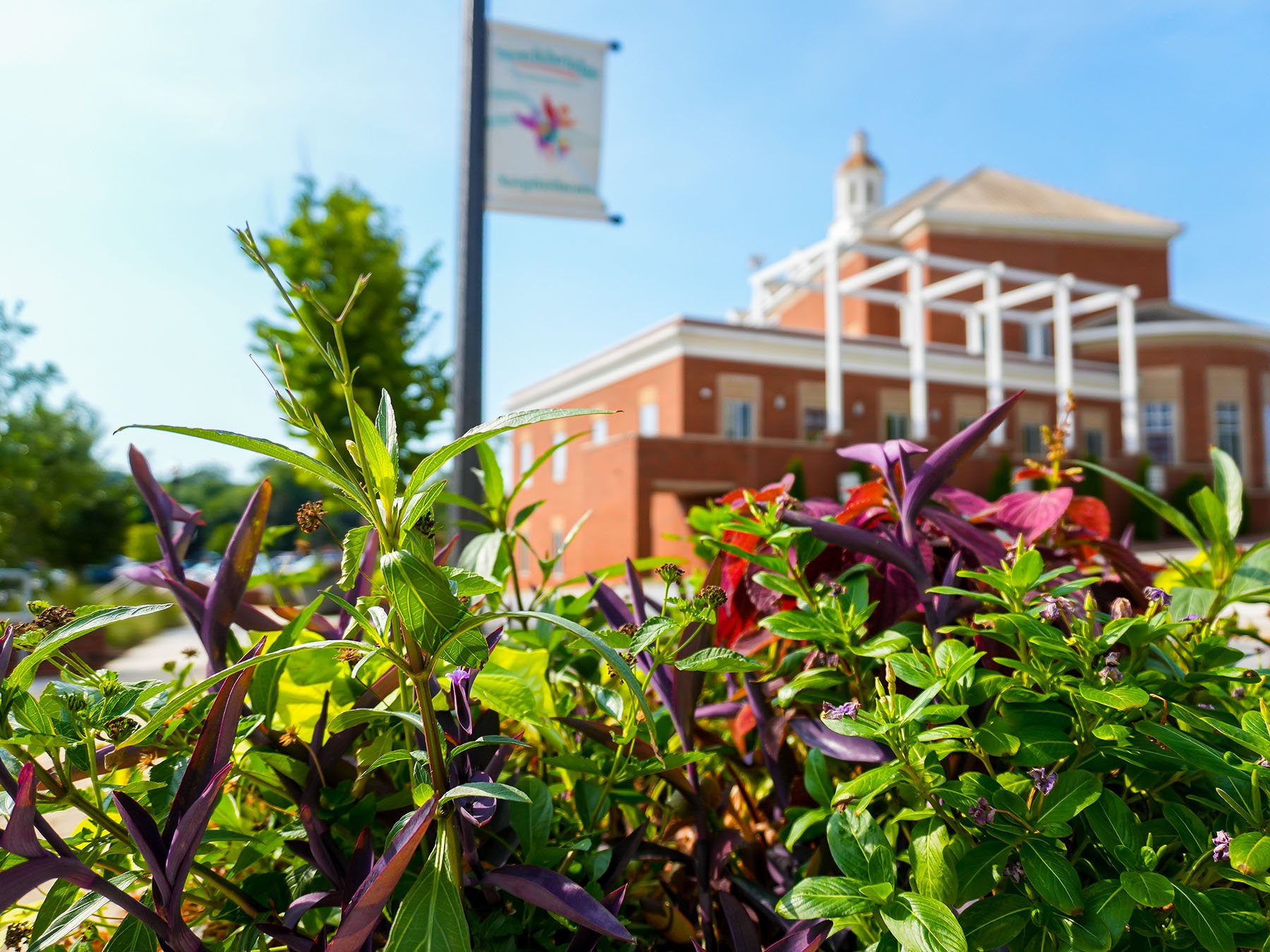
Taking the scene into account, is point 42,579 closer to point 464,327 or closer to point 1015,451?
point 464,327

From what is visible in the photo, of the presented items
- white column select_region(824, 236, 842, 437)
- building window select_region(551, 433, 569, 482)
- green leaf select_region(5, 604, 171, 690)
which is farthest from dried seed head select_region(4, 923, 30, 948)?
building window select_region(551, 433, 569, 482)

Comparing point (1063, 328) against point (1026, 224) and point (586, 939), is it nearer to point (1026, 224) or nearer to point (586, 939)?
point (1026, 224)

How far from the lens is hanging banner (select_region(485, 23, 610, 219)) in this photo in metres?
4.43

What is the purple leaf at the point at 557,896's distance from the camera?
2.45 ft

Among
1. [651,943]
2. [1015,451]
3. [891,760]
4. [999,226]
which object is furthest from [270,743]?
[999,226]

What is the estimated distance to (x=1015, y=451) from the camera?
2253 cm

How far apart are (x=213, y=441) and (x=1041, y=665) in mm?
903

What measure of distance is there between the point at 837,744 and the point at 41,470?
2344 centimetres

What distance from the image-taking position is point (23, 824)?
75cm

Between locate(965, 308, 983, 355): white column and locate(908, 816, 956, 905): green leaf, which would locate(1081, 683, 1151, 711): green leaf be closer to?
locate(908, 816, 956, 905): green leaf

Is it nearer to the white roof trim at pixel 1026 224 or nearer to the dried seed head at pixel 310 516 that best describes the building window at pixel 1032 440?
the white roof trim at pixel 1026 224

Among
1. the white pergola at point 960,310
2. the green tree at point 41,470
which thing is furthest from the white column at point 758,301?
the green tree at point 41,470

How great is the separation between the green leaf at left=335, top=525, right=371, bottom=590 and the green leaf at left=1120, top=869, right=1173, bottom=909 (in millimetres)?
777

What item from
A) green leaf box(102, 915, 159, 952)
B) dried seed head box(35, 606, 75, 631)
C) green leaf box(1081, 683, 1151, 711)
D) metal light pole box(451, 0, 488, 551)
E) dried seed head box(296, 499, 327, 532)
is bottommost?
green leaf box(102, 915, 159, 952)
